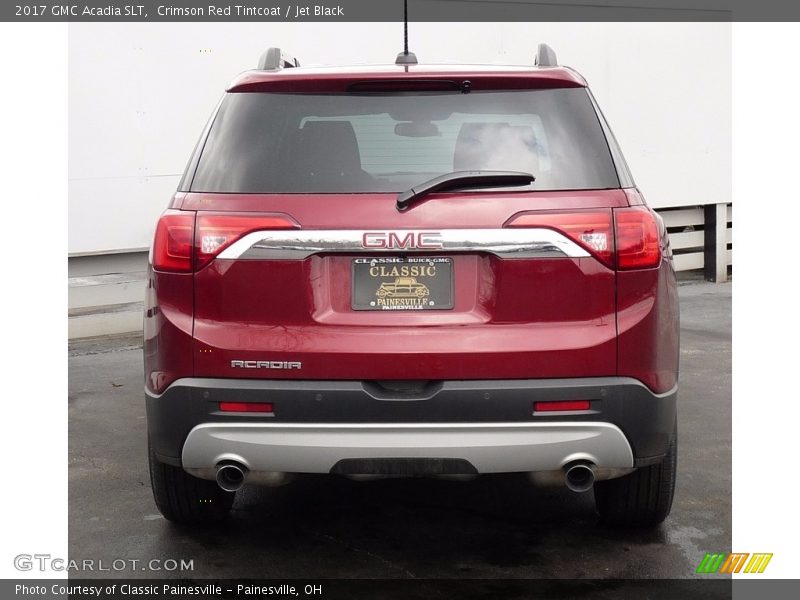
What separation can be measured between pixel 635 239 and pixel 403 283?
2.57ft

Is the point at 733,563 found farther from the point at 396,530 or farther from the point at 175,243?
the point at 175,243

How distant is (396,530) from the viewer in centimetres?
466

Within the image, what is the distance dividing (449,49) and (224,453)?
775cm

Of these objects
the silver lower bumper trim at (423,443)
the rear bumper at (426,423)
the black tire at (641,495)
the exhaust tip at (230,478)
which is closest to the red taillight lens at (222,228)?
the rear bumper at (426,423)

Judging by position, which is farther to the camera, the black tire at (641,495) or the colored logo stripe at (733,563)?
the black tire at (641,495)

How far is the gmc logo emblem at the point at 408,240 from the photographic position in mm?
3656

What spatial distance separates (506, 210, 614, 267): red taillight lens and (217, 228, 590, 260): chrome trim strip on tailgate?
2 cm

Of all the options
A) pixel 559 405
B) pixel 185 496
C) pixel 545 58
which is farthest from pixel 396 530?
pixel 545 58

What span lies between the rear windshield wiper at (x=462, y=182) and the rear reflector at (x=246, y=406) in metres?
0.78

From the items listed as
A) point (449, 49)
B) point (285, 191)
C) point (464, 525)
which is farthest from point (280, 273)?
point (449, 49)

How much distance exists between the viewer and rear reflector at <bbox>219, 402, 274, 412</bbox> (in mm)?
3717

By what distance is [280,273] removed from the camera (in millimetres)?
3730

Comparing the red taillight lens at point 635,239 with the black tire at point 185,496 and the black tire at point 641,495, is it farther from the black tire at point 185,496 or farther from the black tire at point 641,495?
the black tire at point 185,496
